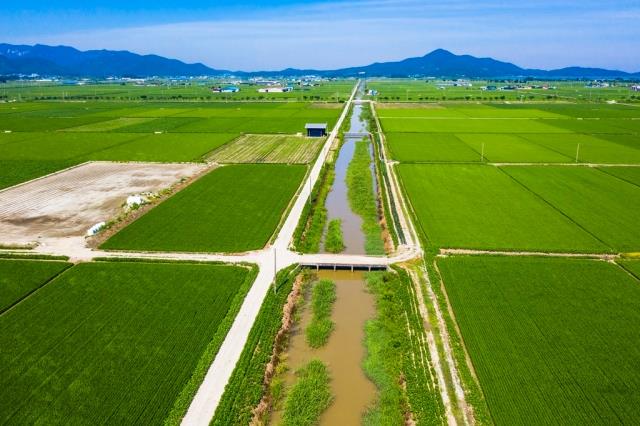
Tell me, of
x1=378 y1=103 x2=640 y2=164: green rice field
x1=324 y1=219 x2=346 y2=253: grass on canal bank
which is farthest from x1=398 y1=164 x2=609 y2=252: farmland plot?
x1=378 y1=103 x2=640 y2=164: green rice field

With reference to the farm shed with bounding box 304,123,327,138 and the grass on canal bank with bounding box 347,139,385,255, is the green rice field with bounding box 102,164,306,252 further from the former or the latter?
the farm shed with bounding box 304,123,327,138

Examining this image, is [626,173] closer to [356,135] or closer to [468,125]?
[468,125]

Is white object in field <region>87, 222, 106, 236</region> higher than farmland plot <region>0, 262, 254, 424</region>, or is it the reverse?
white object in field <region>87, 222, 106, 236</region>

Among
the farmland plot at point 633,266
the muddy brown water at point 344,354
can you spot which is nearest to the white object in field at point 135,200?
the muddy brown water at point 344,354

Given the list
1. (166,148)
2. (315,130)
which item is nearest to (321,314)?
(166,148)

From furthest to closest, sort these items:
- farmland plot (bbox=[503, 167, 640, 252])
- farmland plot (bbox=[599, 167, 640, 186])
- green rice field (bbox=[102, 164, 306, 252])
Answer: farmland plot (bbox=[599, 167, 640, 186]) → farmland plot (bbox=[503, 167, 640, 252]) → green rice field (bbox=[102, 164, 306, 252])

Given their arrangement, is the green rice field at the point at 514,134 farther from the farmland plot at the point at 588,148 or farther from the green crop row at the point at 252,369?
the green crop row at the point at 252,369

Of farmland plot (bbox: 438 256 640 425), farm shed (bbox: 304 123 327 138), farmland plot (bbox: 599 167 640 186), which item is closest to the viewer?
farmland plot (bbox: 438 256 640 425)

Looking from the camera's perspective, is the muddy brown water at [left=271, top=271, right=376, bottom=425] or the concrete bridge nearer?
the muddy brown water at [left=271, top=271, right=376, bottom=425]
